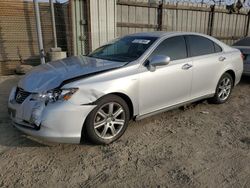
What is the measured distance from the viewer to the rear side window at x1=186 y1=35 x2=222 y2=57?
14.3 ft

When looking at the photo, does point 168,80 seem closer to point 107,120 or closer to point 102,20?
point 107,120

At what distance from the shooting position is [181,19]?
32.1 ft

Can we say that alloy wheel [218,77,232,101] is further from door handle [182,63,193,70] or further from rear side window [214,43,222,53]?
door handle [182,63,193,70]

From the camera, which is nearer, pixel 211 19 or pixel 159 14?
pixel 159 14

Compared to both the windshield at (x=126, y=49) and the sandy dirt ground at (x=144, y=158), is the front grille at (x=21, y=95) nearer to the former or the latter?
the sandy dirt ground at (x=144, y=158)

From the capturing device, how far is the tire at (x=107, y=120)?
3.11m

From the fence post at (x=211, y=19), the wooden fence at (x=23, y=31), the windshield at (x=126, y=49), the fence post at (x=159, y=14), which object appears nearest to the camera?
the windshield at (x=126, y=49)

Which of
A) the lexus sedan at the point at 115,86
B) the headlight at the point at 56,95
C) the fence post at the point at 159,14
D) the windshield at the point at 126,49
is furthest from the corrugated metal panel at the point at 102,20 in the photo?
the headlight at the point at 56,95

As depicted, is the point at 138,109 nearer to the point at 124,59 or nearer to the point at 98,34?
the point at 124,59

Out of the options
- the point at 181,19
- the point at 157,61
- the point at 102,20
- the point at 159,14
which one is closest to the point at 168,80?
the point at 157,61

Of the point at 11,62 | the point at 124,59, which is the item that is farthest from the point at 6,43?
the point at 124,59

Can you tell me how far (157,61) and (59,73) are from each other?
1397mm

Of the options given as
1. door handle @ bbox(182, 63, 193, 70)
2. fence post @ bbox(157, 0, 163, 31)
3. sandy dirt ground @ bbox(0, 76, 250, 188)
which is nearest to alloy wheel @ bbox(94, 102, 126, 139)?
sandy dirt ground @ bbox(0, 76, 250, 188)

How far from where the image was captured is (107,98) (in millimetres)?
3172
